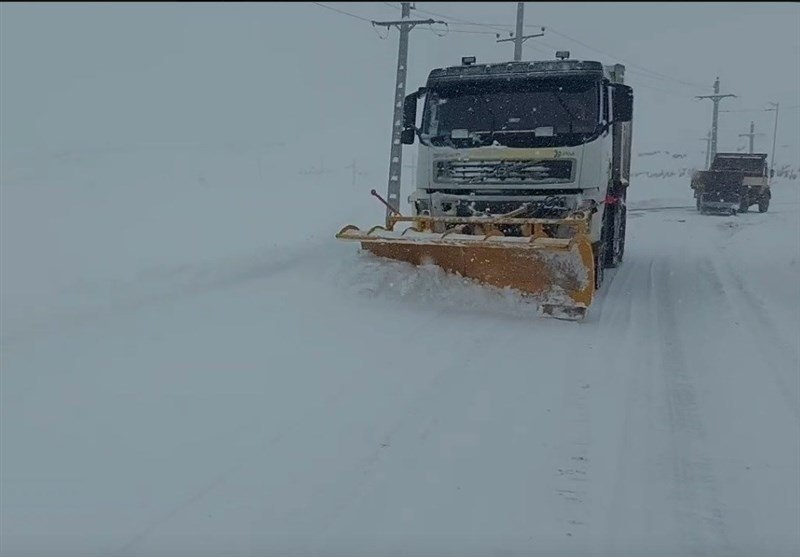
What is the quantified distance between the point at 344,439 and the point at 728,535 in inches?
73.0

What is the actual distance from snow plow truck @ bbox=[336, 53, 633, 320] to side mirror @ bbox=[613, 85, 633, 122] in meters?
0.01

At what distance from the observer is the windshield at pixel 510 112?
7504 millimetres

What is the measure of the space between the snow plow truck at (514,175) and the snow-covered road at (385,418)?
1.09 ft

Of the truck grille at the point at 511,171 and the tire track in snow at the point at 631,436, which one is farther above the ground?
the truck grille at the point at 511,171

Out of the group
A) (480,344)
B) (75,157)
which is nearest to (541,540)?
(480,344)

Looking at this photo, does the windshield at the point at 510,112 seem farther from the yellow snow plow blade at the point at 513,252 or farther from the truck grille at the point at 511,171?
the yellow snow plow blade at the point at 513,252

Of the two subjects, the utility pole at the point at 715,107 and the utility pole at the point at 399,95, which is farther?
the utility pole at the point at 399,95

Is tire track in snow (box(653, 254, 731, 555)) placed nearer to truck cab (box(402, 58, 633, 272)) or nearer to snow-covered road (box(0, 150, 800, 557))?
snow-covered road (box(0, 150, 800, 557))

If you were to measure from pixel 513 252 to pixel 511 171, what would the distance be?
3.44 ft

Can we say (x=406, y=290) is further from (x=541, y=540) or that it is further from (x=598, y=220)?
(x=541, y=540)

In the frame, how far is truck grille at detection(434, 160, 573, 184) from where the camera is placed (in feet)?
24.1

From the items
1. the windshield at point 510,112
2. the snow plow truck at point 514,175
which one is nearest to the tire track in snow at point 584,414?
the snow plow truck at point 514,175

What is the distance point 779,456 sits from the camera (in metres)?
3.55

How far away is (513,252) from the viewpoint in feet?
Result: 22.7
